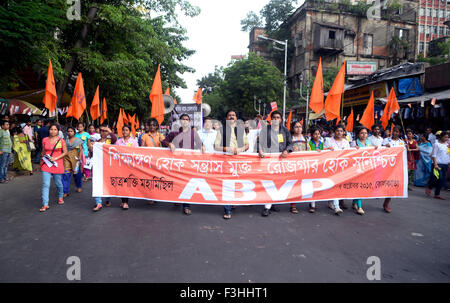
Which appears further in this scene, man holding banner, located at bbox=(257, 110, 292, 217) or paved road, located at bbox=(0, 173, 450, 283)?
man holding banner, located at bbox=(257, 110, 292, 217)

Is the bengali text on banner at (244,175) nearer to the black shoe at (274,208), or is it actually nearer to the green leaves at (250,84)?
the black shoe at (274,208)

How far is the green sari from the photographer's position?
936 cm

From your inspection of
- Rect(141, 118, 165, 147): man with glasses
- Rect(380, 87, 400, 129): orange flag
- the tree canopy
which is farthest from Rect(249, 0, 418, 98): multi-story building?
Rect(141, 118, 165, 147): man with glasses

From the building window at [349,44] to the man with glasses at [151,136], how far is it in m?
41.5

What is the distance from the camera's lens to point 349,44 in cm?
4066

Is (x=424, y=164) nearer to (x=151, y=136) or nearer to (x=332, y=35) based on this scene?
(x=151, y=136)

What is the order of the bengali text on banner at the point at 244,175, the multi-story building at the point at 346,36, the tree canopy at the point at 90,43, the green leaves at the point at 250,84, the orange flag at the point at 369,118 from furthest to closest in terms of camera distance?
the multi-story building at the point at 346,36, the green leaves at the point at 250,84, the orange flag at the point at 369,118, the tree canopy at the point at 90,43, the bengali text on banner at the point at 244,175

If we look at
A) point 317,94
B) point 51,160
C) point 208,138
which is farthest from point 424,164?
point 51,160

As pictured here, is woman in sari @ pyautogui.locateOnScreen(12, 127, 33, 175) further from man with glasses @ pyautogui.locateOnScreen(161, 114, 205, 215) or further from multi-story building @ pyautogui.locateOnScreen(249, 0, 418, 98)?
multi-story building @ pyautogui.locateOnScreen(249, 0, 418, 98)

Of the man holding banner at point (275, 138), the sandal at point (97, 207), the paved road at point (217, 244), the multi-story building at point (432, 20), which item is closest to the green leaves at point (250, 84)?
the man holding banner at point (275, 138)

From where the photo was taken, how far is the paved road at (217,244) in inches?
123

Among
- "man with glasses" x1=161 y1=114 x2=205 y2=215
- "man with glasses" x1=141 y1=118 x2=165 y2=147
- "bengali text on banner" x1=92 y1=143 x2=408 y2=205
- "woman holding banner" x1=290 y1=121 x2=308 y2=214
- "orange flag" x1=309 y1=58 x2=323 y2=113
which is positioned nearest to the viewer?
"bengali text on banner" x1=92 y1=143 x2=408 y2=205

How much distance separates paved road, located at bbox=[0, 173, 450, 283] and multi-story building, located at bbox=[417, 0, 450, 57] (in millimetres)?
61962

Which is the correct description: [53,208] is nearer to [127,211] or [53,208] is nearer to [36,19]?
[127,211]
